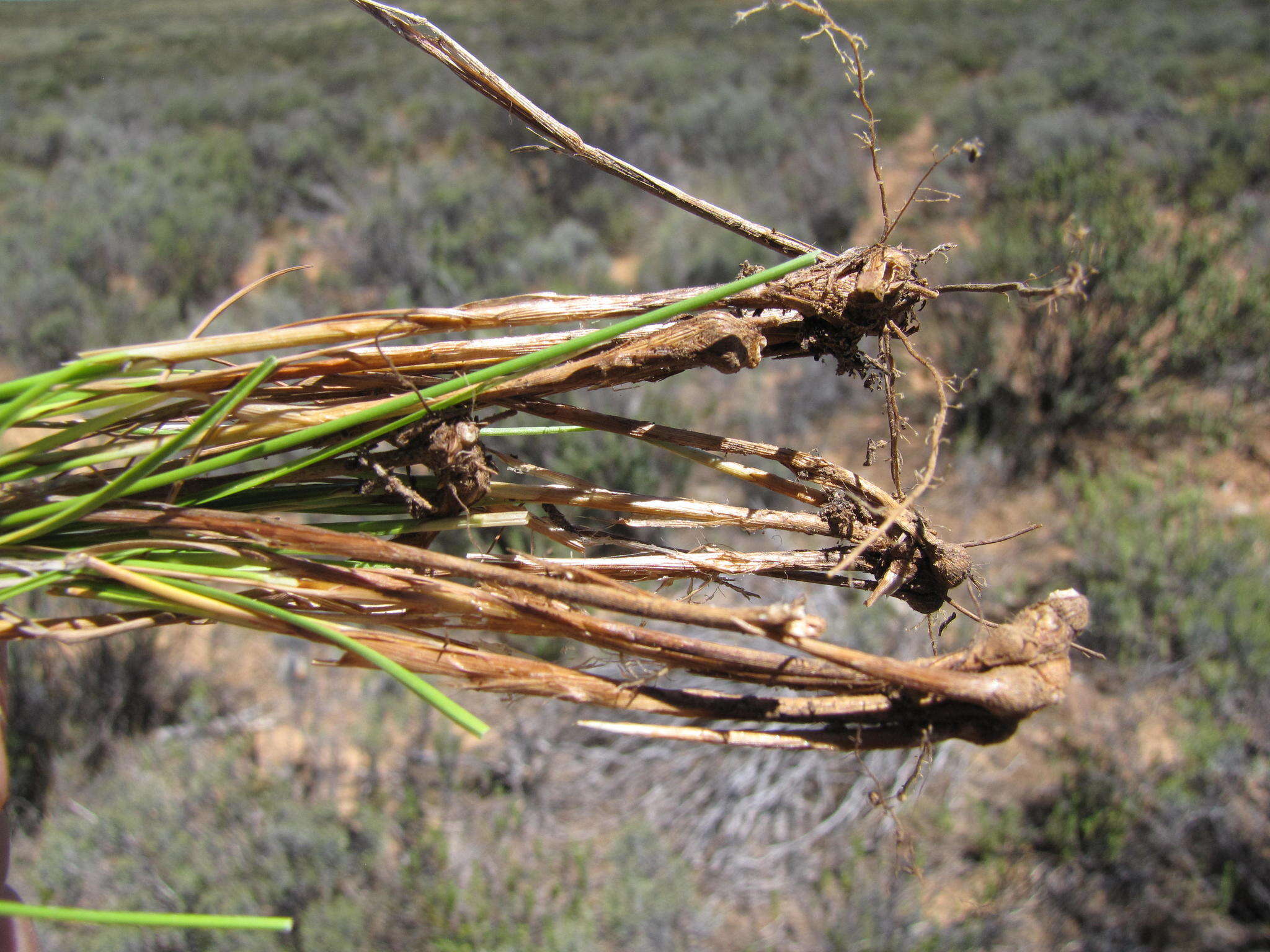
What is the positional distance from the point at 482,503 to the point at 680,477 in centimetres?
262

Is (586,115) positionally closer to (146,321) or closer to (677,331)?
(146,321)

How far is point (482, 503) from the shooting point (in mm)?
753

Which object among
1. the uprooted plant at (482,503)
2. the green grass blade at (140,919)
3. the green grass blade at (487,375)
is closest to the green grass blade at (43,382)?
the uprooted plant at (482,503)

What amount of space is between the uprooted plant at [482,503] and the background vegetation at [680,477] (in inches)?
6.9

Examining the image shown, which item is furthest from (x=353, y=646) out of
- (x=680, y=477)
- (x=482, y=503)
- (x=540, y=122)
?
(x=680, y=477)

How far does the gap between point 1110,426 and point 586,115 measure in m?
5.62

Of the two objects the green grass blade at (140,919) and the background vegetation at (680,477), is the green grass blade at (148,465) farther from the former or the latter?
the background vegetation at (680,477)

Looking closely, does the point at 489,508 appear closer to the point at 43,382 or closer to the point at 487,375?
the point at 487,375

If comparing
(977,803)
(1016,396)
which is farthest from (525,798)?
(1016,396)

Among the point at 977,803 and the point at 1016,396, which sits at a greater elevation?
the point at 1016,396

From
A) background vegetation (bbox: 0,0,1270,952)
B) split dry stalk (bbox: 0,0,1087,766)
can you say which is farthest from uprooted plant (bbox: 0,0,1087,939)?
background vegetation (bbox: 0,0,1270,952)

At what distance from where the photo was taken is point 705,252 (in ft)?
16.6

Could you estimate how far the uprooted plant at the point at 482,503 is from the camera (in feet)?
2.12

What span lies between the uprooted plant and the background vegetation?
0.17 m
